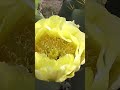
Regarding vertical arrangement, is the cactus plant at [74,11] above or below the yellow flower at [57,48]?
above

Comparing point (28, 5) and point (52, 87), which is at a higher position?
point (28, 5)

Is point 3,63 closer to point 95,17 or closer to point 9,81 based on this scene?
point 9,81

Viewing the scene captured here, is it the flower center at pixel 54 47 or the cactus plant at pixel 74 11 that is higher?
the cactus plant at pixel 74 11

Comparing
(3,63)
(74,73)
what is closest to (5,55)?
(3,63)

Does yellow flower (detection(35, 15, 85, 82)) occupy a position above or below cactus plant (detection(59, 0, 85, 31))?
below

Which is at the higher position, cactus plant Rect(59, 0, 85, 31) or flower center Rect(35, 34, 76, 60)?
cactus plant Rect(59, 0, 85, 31)
